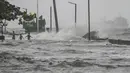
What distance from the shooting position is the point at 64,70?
1391 cm

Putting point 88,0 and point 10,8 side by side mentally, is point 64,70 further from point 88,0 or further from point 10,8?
point 88,0

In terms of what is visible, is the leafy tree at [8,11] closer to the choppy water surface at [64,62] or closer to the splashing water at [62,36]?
the choppy water surface at [64,62]

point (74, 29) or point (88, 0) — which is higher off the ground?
point (88, 0)

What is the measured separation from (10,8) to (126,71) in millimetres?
9501

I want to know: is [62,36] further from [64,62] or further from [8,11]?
[64,62]

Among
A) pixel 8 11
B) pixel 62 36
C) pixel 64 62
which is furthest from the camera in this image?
pixel 62 36

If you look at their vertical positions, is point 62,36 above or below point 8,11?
below

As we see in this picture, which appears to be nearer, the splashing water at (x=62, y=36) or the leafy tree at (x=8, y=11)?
the leafy tree at (x=8, y=11)

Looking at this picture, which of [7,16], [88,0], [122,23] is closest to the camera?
[7,16]

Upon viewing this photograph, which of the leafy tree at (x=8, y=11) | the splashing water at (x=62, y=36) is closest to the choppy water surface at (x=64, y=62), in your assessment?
the leafy tree at (x=8, y=11)

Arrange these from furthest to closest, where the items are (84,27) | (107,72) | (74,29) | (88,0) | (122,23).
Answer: (122,23) → (84,27) → (74,29) → (88,0) → (107,72)

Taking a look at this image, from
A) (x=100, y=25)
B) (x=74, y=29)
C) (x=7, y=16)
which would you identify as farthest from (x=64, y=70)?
(x=100, y=25)

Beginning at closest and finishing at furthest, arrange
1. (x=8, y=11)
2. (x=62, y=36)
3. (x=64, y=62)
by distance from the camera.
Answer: (x=64, y=62) < (x=8, y=11) < (x=62, y=36)

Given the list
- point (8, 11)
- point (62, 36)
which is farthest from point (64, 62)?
point (62, 36)
